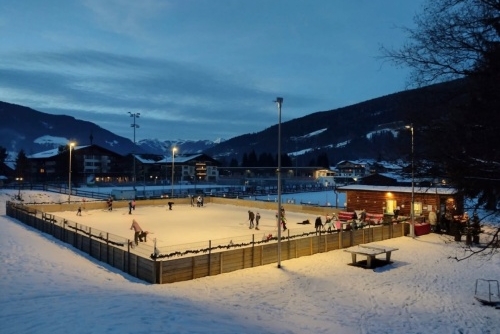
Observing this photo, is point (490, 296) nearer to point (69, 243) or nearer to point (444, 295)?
point (444, 295)

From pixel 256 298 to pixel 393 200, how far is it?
24.3 metres

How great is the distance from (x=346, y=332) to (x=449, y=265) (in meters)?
10.2

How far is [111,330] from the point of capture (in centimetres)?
902

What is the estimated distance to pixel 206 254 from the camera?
17.0 meters

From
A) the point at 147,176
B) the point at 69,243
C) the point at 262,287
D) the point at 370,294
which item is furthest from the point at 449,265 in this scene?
the point at 147,176

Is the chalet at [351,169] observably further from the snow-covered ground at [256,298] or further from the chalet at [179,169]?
the snow-covered ground at [256,298]

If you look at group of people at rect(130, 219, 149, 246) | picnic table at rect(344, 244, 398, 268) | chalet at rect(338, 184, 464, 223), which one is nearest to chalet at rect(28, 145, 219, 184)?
chalet at rect(338, 184, 464, 223)

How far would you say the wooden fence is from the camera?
52.9ft

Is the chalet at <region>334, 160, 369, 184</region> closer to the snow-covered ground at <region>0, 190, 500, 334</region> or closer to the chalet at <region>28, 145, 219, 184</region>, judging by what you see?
the chalet at <region>28, 145, 219, 184</region>

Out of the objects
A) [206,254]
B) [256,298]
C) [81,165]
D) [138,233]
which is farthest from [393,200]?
[81,165]

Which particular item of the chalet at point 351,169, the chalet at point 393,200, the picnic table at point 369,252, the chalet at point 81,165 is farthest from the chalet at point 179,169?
the picnic table at point 369,252

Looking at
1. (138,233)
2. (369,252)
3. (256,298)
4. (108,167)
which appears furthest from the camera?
(108,167)

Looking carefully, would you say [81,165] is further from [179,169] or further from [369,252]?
[369,252]

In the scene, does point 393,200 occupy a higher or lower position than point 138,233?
higher
